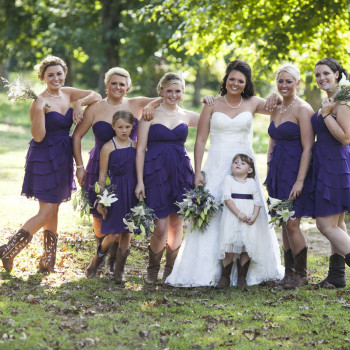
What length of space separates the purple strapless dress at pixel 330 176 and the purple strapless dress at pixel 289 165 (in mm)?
124

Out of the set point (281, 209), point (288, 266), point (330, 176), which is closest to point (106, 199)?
point (281, 209)

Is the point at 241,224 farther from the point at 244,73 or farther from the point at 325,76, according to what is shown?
the point at 325,76

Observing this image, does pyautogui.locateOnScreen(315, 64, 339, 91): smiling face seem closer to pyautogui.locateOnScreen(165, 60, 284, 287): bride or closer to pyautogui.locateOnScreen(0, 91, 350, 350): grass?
pyautogui.locateOnScreen(165, 60, 284, 287): bride

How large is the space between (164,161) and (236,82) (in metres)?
1.14

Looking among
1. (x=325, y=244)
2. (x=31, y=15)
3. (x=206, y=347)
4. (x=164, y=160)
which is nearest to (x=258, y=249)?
(x=164, y=160)

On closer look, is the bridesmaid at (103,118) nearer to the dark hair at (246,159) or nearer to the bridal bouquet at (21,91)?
the bridal bouquet at (21,91)

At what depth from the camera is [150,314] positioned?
5.40 metres

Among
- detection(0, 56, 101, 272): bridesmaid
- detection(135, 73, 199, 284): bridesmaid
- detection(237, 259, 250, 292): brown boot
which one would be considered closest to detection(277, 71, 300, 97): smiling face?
detection(135, 73, 199, 284): bridesmaid

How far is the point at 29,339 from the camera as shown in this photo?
176 inches

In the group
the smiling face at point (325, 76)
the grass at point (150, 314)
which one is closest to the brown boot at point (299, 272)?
the grass at point (150, 314)

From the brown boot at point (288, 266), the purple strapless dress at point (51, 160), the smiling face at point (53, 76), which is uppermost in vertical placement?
the smiling face at point (53, 76)

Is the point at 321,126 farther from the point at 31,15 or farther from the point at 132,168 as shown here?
the point at 31,15

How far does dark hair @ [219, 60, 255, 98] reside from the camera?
20.6 ft

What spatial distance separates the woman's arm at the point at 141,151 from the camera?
20.6 ft
